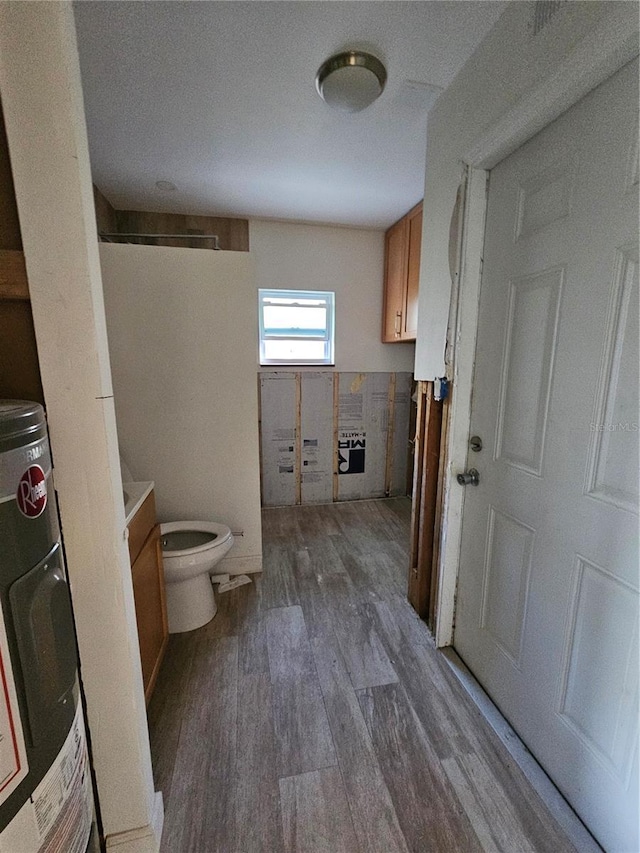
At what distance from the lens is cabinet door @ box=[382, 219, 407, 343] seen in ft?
9.43

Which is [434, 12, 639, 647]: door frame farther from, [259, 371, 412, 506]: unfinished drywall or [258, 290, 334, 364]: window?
[258, 290, 334, 364]: window

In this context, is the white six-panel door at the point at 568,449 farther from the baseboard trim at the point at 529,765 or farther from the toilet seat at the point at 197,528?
the toilet seat at the point at 197,528

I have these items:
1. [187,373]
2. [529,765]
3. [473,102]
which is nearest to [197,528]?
[187,373]

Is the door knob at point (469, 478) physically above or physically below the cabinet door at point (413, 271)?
below

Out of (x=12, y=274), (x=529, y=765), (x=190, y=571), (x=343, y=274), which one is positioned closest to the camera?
(x=12, y=274)

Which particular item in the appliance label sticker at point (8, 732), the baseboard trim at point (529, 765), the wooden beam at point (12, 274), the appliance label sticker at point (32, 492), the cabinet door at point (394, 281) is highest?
the cabinet door at point (394, 281)

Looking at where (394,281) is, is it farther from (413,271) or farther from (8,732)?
(8,732)

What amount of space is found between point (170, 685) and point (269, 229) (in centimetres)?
315

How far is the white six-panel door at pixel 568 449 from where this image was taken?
885 mm

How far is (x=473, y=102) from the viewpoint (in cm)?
132

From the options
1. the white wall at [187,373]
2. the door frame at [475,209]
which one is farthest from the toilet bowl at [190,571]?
the door frame at [475,209]

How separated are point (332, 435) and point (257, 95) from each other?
238 cm

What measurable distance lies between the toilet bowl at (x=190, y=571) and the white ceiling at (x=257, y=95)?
2.02 m

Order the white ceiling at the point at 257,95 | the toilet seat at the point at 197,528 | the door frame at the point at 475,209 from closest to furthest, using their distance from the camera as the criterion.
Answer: the door frame at the point at 475,209, the white ceiling at the point at 257,95, the toilet seat at the point at 197,528
